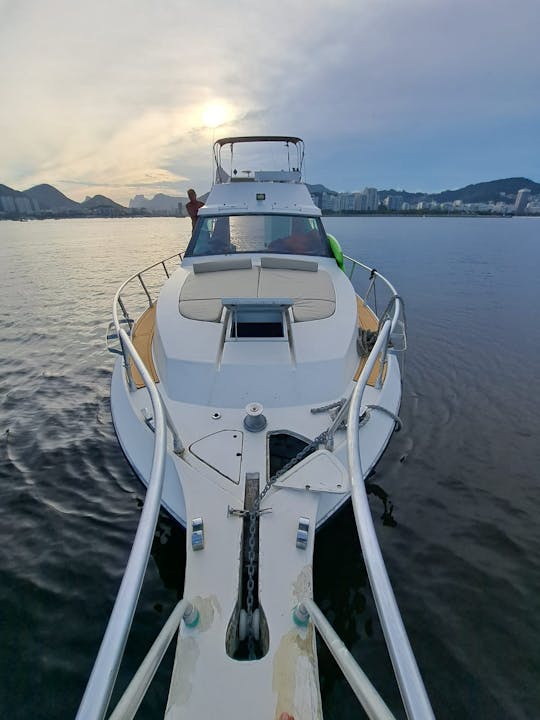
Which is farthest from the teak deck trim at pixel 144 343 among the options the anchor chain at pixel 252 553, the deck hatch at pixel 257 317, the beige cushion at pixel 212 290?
the anchor chain at pixel 252 553

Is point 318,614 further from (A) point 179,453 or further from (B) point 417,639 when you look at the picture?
(B) point 417,639

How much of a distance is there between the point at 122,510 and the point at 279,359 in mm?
2583

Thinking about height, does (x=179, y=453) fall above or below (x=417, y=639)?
above

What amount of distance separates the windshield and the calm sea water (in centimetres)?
319

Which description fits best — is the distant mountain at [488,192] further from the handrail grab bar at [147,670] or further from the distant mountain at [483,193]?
Answer: the handrail grab bar at [147,670]

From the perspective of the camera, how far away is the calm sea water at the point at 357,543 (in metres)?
2.83

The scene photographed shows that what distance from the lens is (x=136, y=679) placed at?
4.39ft

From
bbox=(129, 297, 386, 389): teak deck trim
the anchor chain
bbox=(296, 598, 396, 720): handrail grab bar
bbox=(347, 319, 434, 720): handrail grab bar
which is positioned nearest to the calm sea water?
the anchor chain

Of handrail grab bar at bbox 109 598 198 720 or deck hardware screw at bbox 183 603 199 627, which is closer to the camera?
handrail grab bar at bbox 109 598 198 720

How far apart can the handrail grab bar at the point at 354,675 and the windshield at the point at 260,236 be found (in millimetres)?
5371

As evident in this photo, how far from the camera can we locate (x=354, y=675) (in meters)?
1.38

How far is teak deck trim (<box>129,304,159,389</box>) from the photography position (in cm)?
399

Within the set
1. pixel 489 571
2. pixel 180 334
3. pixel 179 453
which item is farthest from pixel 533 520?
pixel 180 334

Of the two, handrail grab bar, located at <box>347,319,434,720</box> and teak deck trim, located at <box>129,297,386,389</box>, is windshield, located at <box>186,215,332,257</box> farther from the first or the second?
handrail grab bar, located at <box>347,319,434,720</box>
